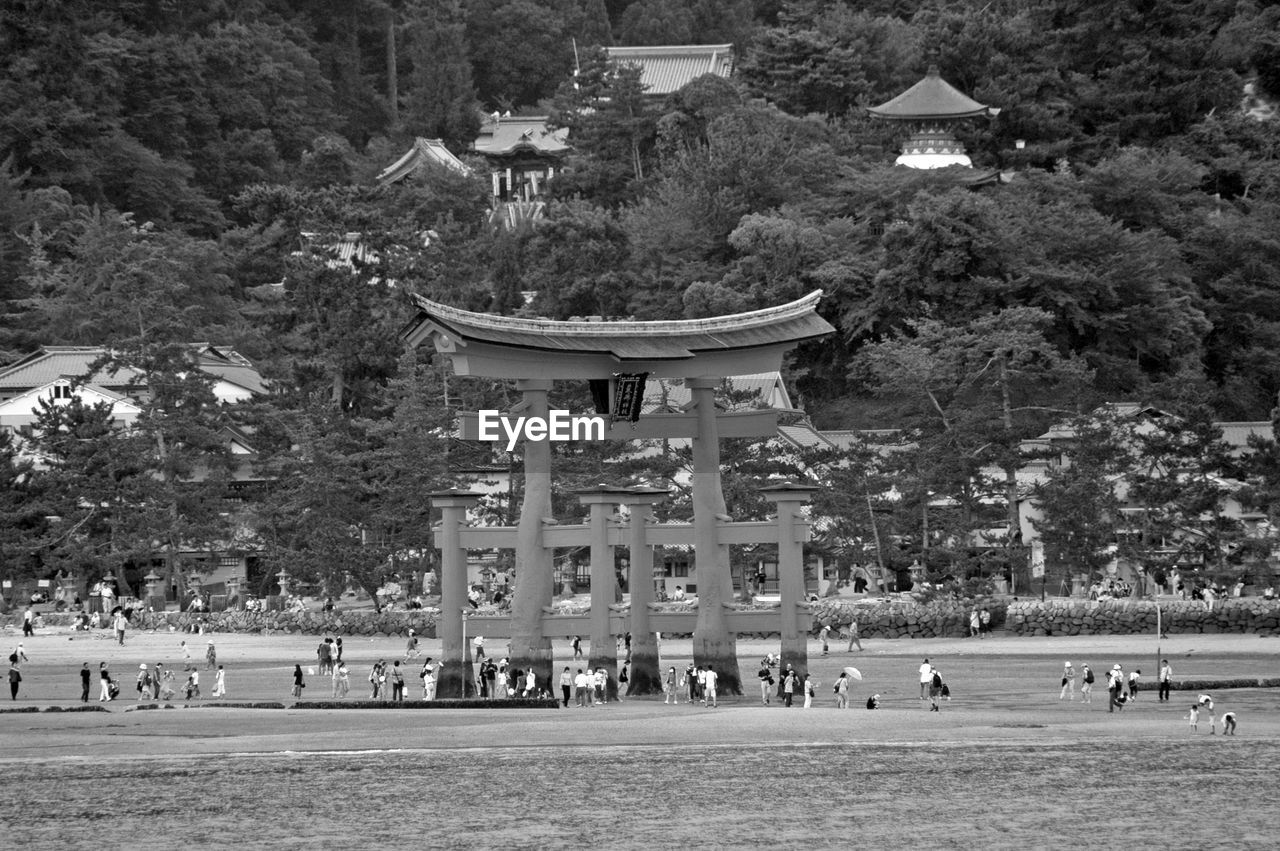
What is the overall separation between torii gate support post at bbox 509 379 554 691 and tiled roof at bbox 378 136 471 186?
65431 mm

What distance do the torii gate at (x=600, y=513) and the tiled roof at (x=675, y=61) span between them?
69214 millimetres

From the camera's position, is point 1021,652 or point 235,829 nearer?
point 235,829

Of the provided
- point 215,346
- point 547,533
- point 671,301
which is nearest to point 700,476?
point 547,533

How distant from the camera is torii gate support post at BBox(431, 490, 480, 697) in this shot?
45.8 m

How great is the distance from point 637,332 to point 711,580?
560cm

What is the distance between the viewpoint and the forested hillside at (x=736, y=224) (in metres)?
74.9

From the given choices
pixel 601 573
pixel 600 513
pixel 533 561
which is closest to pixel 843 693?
pixel 601 573

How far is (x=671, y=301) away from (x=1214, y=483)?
87.7 feet

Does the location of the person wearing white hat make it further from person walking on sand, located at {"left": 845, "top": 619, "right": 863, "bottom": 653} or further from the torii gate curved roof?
person walking on sand, located at {"left": 845, "top": 619, "right": 863, "bottom": 653}

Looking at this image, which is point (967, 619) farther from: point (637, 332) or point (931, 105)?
point (931, 105)

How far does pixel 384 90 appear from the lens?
5699 inches

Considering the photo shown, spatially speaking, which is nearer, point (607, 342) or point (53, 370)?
point (607, 342)

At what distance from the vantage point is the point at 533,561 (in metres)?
45.7

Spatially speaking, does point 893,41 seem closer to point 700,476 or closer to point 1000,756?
point 700,476
